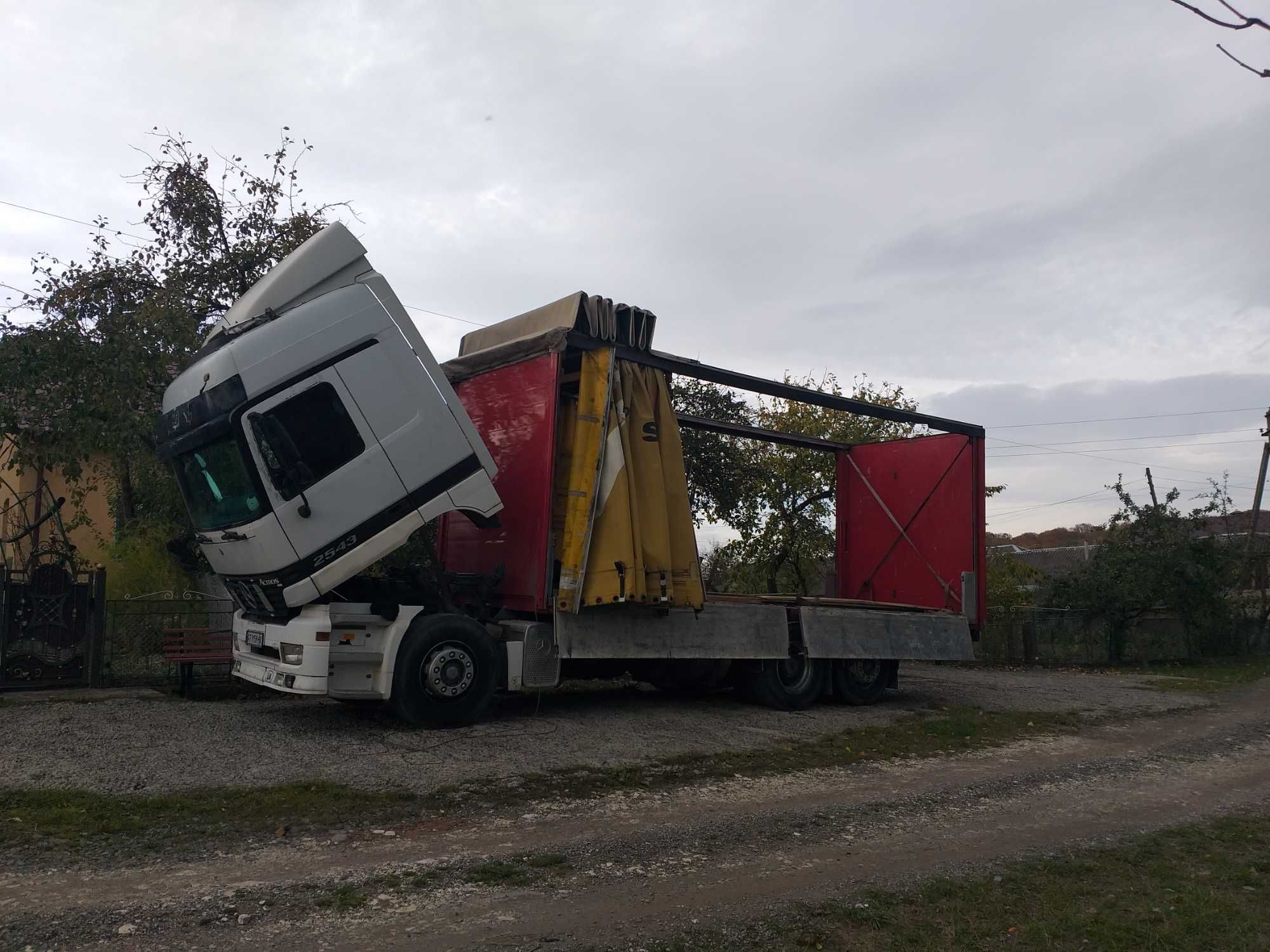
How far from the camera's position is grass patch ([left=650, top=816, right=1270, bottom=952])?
4.11 metres

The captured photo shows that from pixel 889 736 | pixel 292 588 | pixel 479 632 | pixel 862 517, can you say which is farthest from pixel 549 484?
pixel 862 517

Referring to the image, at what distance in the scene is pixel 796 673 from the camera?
1125 cm

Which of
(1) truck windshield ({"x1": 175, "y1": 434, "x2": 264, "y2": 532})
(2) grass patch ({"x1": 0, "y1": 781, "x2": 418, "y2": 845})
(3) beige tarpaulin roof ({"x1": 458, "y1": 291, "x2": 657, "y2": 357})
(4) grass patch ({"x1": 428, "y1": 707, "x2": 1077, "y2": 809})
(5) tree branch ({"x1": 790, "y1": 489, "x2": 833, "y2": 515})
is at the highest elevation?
(3) beige tarpaulin roof ({"x1": 458, "y1": 291, "x2": 657, "y2": 357})

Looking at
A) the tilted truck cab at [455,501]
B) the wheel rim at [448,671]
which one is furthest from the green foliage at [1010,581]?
the wheel rim at [448,671]

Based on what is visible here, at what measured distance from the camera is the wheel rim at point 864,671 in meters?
11.7

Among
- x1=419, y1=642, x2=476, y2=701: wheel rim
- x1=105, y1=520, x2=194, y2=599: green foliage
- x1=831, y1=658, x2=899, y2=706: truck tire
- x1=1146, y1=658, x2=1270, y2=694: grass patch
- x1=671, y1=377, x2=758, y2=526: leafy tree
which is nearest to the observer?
x1=419, y1=642, x2=476, y2=701: wheel rim

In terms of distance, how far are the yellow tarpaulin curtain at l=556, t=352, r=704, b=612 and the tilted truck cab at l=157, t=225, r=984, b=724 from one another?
2cm

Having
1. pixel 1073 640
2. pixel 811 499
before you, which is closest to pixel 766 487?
pixel 811 499

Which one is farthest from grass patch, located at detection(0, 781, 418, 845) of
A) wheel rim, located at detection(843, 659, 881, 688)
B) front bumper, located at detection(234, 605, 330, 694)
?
wheel rim, located at detection(843, 659, 881, 688)

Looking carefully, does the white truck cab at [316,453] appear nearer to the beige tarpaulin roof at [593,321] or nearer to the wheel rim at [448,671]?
the wheel rim at [448,671]

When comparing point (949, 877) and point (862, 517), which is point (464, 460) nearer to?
point (949, 877)

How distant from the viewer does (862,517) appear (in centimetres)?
1480

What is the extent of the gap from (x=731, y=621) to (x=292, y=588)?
15.0 ft

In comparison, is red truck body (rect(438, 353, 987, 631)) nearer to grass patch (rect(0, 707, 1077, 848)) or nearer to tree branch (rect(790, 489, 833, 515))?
grass patch (rect(0, 707, 1077, 848))
